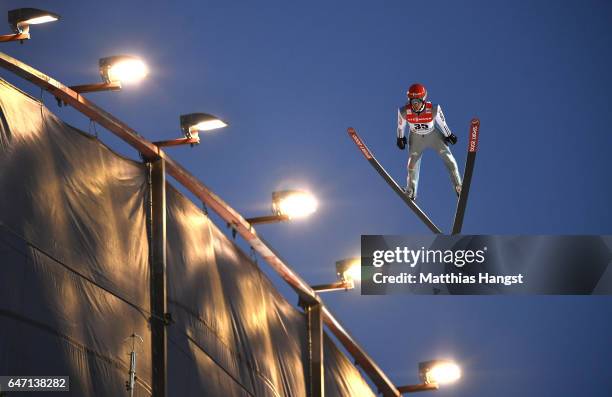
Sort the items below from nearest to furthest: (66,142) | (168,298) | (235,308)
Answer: (66,142) < (168,298) < (235,308)

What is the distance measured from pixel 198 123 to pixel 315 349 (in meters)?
7.78

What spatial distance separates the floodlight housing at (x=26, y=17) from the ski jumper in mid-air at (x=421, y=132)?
6.18 metres

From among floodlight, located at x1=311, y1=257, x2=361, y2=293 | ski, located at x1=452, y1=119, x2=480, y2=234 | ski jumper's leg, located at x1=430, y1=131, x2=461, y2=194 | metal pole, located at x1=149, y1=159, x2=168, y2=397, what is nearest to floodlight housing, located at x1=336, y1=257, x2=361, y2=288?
floodlight, located at x1=311, y1=257, x2=361, y2=293

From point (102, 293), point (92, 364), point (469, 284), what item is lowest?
point (92, 364)

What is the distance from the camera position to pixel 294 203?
77.2 feet

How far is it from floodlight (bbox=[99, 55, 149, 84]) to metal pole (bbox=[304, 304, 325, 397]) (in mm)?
9658

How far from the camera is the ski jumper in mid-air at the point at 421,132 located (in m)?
20.6

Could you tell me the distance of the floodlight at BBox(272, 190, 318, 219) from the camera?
76.7 feet

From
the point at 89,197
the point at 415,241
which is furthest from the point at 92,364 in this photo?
the point at 415,241

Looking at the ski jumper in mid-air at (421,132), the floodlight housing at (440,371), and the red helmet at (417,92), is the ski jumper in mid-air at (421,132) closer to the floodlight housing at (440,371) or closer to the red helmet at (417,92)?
the red helmet at (417,92)

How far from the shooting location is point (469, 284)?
21156 mm

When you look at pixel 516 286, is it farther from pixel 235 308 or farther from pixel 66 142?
pixel 66 142

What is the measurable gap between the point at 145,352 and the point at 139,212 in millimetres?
2492

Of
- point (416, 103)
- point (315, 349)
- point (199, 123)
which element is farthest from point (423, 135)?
point (315, 349)
